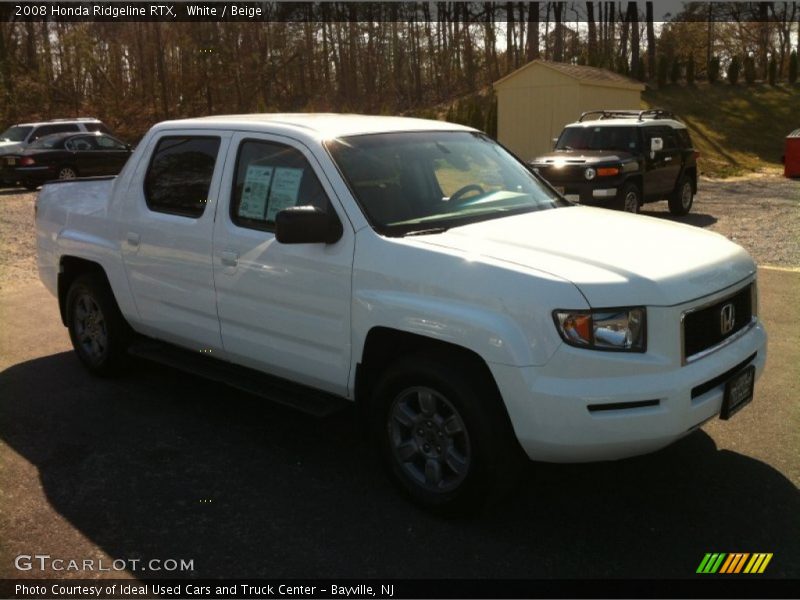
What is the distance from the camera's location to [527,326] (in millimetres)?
3227

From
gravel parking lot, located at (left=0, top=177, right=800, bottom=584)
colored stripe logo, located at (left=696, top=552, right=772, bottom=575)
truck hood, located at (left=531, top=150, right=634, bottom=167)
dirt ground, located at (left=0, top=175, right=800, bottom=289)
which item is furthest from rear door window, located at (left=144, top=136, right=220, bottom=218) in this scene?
truck hood, located at (left=531, top=150, right=634, bottom=167)

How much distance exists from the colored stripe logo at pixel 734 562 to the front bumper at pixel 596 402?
0.54 m

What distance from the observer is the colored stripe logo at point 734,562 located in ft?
10.6

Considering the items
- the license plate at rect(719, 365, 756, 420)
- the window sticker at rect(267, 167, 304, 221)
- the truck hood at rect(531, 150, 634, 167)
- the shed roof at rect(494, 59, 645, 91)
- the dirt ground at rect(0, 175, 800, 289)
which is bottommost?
the dirt ground at rect(0, 175, 800, 289)

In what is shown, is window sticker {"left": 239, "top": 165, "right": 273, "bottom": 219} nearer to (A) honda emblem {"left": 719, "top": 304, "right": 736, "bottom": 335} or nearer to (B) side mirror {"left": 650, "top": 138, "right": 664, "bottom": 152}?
(A) honda emblem {"left": 719, "top": 304, "right": 736, "bottom": 335}

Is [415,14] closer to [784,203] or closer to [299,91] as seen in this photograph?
[299,91]

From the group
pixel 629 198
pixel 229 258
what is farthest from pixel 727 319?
pixel 629 198

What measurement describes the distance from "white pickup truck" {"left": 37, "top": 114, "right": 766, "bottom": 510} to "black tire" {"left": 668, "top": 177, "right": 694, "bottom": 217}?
1065cm

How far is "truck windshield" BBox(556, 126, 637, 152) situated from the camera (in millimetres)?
13727

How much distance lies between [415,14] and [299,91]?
8.16 meters

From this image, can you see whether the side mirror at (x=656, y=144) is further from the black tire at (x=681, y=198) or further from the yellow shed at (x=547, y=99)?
the yellow shed at (x=547, y=99)

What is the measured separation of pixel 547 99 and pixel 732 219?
38.5 ft

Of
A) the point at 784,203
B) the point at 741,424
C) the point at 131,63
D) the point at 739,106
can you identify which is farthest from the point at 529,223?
the point at 131,63

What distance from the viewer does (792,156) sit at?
22688 millimetres
